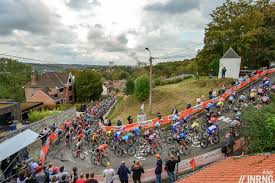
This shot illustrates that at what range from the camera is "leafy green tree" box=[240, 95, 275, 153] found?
13789 millimetres

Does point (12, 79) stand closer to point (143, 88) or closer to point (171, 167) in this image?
point (143, 88)

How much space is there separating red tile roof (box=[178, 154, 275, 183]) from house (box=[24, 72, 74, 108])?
167 feet

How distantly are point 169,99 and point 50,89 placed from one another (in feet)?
118

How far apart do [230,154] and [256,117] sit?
256 cm

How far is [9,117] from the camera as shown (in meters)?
32.9

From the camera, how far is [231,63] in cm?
3853

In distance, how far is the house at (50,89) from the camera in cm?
6188

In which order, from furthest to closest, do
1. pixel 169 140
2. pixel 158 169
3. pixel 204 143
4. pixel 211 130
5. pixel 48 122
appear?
pixel 48 122
pixel 169 140
pixel 204 143
pixel 211 130
pixel 158 169

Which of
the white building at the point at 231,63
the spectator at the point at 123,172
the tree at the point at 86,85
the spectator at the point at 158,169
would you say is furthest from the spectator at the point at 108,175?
the tree at the point at 86,85

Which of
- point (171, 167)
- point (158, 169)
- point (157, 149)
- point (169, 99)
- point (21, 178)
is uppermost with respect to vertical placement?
point (21, 178)

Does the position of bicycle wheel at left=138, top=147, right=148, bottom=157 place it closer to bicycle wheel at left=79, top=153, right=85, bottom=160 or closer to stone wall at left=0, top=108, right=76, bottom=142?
bicycle wheel at left=79, top=153, right=85, bottom=160

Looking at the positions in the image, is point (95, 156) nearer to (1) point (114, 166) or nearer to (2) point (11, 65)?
(1) point (114, 166)

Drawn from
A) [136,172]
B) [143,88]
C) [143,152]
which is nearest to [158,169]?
[136,172]

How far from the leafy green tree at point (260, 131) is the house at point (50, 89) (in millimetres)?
50659
